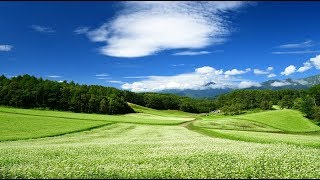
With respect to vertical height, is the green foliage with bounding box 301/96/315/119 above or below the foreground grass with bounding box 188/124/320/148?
above

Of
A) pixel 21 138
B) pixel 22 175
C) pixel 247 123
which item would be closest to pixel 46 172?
pixel 22 175

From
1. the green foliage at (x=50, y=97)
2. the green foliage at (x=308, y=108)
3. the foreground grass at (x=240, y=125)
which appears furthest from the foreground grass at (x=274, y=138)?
the green foliage at (x=50, y=97)

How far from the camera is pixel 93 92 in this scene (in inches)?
7687

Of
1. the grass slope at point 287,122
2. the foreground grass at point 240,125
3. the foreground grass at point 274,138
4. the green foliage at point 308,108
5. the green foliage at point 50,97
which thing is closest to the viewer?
the foreground grass at point 274,138

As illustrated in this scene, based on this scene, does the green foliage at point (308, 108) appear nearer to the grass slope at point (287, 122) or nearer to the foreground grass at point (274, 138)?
the grass slope at point (287, 122)

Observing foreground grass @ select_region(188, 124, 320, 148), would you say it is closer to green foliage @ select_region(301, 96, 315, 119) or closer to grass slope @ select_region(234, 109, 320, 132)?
grass slope @ select_region(234, 109, 320, 132)

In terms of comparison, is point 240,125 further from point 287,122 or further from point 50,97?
point 50,97

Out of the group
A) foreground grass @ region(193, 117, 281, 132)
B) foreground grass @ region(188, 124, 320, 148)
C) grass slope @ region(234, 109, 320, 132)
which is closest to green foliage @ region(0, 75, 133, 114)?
grass slope @ region(234, 109, 320, 132)

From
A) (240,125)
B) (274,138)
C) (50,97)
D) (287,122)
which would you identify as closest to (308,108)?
(287,122)

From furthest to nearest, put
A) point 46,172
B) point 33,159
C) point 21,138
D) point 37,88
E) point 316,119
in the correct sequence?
point 37,88
point 316,119
point 21,138
point 33,159
point 46,172

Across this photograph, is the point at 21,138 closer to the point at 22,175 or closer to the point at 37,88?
the point at 22,175

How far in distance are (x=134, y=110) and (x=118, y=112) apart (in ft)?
45.7

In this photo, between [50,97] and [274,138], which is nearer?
[274,138]

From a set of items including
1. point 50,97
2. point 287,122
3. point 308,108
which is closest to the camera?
point 287,122
